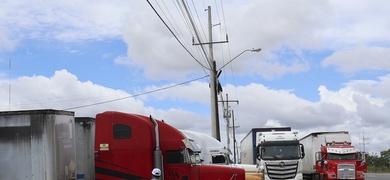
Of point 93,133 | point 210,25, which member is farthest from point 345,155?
point 93,133

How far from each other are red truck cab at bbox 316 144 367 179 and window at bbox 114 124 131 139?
1826cm

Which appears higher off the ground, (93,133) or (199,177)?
(93,133)

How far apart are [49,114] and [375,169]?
6600cm

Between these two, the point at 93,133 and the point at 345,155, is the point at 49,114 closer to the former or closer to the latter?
the point at 93,133

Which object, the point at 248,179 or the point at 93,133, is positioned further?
the point at 248,179

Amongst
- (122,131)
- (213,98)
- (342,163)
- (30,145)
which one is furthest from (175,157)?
(342,163)

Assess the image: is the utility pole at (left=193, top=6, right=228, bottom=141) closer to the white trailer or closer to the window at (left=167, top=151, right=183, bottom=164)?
the window at (left=167, top=151, right=183, bottom=164)

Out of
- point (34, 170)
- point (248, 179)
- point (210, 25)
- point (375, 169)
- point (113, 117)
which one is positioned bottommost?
point (375, 169)

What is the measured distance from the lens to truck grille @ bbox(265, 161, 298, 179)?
26.0 m

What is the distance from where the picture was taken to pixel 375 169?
6912 cm

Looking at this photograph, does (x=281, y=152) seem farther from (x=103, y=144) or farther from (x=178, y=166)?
(x=103, y=144)

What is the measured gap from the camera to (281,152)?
26.1 m

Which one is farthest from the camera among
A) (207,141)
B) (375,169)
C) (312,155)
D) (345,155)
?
(375,169)

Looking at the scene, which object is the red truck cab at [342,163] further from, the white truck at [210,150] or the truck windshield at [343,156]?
the white truck at [210,150]
